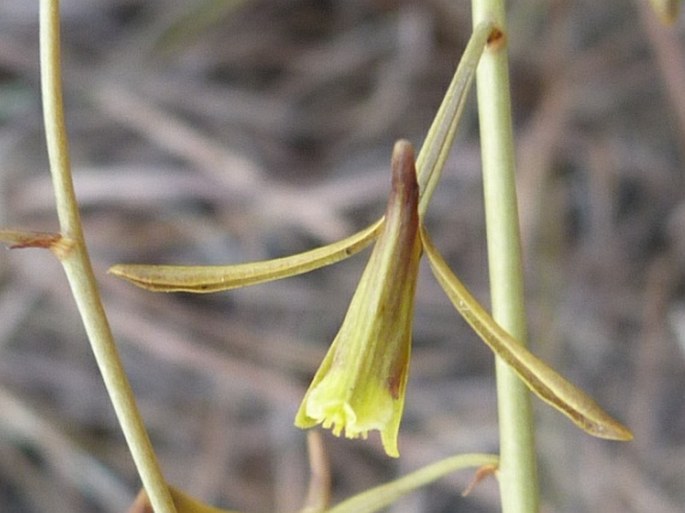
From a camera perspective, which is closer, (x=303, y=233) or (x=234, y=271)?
(x=234, y=271)

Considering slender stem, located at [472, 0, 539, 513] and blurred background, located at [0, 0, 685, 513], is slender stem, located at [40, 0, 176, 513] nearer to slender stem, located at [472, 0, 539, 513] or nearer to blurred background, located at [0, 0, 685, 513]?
slender stem, located at [472, 0, 539, 513]

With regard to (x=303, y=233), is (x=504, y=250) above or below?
below

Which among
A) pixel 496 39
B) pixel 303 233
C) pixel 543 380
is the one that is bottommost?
pixel 543 380

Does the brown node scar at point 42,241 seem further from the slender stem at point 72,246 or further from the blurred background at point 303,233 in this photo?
the blurred background at point 303,233

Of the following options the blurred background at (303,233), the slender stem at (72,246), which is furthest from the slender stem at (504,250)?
the blurred background at (303,233)

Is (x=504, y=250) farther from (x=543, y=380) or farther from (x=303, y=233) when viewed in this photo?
A: (x=303, y=233)

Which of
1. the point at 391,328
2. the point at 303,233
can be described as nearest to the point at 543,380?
the point at 391,328

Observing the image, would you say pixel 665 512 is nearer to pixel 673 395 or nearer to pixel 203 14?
pixel 673 395
